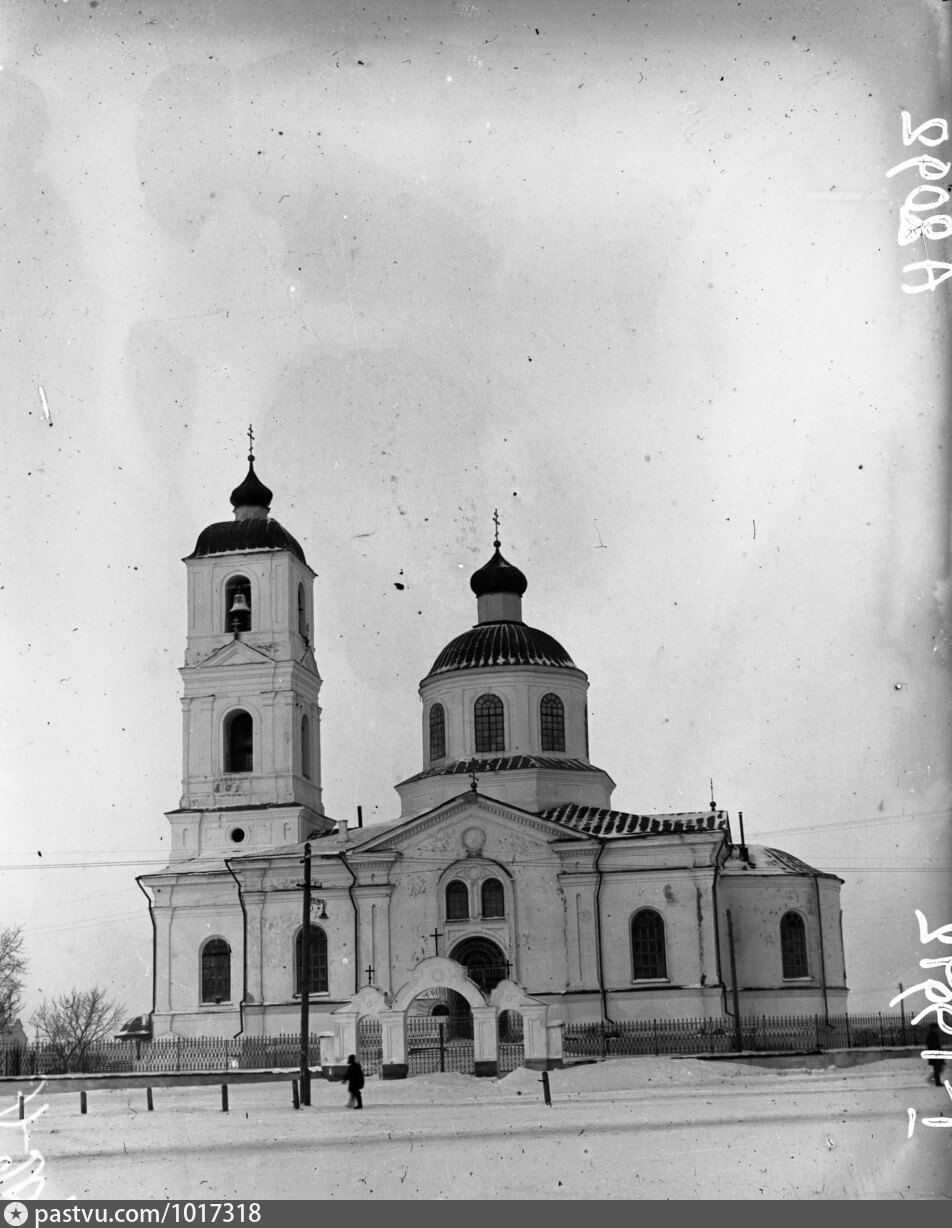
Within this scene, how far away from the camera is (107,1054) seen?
4094cm

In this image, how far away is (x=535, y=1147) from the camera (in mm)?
19250

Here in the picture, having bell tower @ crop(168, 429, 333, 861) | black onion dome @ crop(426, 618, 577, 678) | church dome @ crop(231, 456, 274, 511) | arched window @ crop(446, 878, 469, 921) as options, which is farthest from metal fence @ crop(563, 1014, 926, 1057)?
church dome @ crop(231, 456, 274, 511)

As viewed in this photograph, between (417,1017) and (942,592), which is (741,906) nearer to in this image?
(417,1017)

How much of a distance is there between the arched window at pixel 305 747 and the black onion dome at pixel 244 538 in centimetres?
488

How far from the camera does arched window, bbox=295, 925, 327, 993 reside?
143 ft

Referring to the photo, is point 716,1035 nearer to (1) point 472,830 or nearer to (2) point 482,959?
(2) point 482,959

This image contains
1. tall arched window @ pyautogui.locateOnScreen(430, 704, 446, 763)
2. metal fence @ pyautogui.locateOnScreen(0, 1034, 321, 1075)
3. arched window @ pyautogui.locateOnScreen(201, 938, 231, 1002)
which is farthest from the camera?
tall arched window @ pyautogui.locateOnScreen(430, 704, 446, 763)

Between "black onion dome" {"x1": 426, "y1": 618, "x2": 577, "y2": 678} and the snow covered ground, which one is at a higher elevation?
"black onion dome" {"x1": 426, "y1": 618, "x2": 577, "y2": 678}

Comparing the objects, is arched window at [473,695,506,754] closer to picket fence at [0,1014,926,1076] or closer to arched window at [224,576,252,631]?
arched window at [224,576,252,631]

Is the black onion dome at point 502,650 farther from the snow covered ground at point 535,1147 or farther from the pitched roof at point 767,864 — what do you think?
the snow covered ground at point 535,1147

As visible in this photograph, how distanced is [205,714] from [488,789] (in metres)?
8.24

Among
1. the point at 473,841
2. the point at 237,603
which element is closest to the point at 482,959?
the point at 473,841

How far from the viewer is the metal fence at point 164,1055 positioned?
38594mm

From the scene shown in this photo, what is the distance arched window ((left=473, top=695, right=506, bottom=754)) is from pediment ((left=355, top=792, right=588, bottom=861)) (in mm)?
4401
